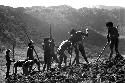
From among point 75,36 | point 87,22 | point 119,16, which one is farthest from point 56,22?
point 75,36

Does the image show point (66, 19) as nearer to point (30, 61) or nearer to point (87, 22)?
point (87, 22)

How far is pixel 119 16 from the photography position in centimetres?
4753

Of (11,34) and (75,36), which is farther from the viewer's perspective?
(11,34)

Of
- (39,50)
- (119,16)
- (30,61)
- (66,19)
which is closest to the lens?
(30,61)

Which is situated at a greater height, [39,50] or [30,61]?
[30,61]

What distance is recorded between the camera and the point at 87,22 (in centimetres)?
4053

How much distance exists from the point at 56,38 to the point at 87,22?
32.4ft

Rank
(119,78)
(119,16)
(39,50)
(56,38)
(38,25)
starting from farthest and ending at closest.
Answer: (119,16) < (38,25) < (56,38) < (39,50) < (119,78)

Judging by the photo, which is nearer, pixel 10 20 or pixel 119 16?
pixel 10 20

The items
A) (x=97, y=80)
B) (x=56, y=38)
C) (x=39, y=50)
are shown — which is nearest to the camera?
(x=97, y=80)

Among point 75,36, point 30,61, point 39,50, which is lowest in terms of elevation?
point 39,50

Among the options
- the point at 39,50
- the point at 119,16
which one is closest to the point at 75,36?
the point at 39,50

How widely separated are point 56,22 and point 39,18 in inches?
111

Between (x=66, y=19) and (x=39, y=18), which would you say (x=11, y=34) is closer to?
(x=39, y=18)
